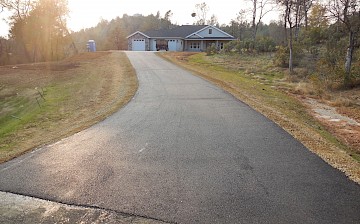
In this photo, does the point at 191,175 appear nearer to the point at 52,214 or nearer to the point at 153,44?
the point at 52,214

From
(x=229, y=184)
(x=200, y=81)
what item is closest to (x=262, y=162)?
(x=229, y=184)

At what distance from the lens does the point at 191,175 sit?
482 cm

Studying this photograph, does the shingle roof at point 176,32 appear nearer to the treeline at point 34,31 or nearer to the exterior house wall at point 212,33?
the exterior house wall at point 212,33

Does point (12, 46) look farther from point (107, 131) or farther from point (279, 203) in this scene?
point (279, 203)

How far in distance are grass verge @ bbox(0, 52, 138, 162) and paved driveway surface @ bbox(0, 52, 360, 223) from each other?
2.96 ft

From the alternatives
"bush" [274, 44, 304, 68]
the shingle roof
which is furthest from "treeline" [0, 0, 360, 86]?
the shingle roof

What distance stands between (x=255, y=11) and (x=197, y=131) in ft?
145

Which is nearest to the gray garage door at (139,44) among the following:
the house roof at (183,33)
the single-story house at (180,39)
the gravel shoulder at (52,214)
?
the single-story house at (180,39)

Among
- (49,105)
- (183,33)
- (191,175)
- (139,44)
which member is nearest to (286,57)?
(49,105)

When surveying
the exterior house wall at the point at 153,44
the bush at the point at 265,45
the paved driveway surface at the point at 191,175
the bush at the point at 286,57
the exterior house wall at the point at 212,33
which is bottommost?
the paved driveway surface at the point at 191,175

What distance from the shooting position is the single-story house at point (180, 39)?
4897 cm

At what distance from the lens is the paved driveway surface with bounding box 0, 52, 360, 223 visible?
385cm

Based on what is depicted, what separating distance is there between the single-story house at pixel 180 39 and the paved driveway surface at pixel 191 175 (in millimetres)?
42928

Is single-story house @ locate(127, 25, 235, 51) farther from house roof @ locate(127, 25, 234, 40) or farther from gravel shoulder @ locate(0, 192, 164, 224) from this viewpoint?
gravel shoulder @ locate(0, 192, 164, 224)
